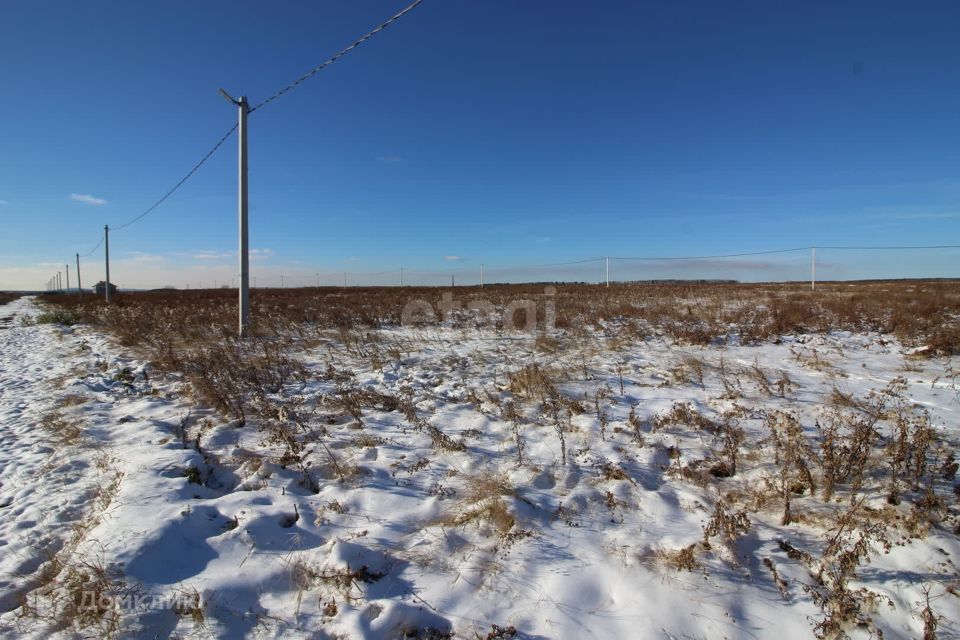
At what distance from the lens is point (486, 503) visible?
10.1 ft

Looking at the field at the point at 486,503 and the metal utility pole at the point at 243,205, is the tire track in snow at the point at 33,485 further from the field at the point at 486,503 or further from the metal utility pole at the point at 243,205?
the metal utility pole at the point at 243,205

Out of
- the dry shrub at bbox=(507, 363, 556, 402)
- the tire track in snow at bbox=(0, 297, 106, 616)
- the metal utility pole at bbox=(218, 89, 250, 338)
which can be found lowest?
the tire track in snow at bbox=(0, 297, 106, 616)

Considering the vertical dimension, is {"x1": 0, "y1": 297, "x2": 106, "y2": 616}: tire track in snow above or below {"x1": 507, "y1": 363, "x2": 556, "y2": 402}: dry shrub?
below

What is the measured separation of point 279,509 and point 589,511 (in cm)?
237

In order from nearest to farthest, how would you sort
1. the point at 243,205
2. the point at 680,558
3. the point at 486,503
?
the point at 680,558 → the point at 486,503 → the point at 243,205

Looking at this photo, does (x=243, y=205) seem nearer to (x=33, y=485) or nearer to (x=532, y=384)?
(x=33, y=485)

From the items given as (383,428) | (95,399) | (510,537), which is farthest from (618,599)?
(95,399)

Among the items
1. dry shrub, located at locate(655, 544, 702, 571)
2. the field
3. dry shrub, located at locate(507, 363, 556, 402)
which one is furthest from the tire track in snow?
dry shrub, located at locate(507, 363, 556, 402)

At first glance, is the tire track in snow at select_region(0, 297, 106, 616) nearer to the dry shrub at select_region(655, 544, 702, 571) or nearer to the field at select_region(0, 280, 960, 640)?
the field at select_region(0, 280, 960, 640)

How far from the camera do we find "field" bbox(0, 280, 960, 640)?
219cm

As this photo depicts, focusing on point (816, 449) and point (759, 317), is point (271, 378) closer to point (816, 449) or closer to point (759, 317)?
point (816, 449)

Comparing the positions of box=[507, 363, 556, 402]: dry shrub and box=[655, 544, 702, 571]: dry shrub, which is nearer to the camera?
box=[655, 544, 702, 571]: dry shrub

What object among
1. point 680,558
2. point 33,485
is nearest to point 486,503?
point 680,558

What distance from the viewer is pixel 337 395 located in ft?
18.7
